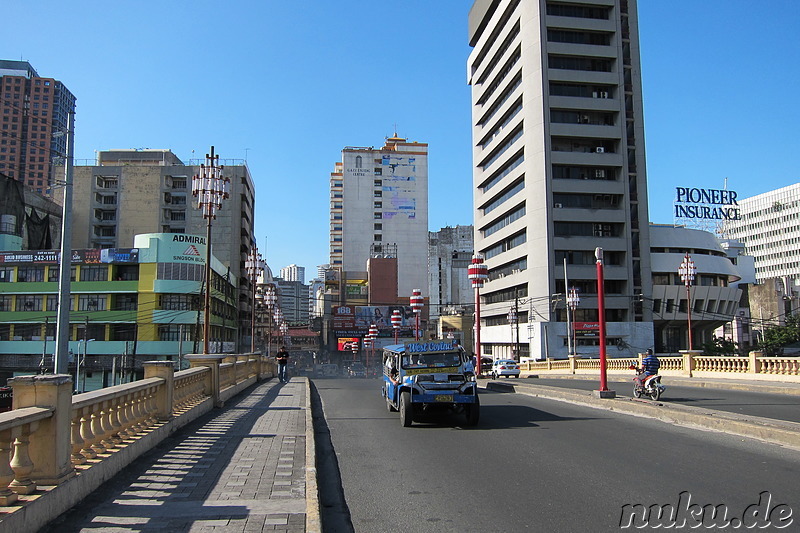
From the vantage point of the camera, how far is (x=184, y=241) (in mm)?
63781

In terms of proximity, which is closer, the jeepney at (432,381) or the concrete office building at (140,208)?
the jeepney at (432,381)

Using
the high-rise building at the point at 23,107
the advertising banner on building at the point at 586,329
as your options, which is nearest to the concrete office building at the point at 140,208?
the high-rise building at the point at 23,107

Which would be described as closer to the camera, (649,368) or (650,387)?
(650,387)

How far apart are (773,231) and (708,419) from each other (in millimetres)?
150379

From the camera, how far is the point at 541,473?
8.29 meters

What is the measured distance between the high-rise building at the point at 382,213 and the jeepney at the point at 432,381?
10828 centimetres

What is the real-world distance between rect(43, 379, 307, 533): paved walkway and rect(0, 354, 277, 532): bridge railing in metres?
0.22

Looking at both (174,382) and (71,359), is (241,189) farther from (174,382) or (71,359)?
(174,382)

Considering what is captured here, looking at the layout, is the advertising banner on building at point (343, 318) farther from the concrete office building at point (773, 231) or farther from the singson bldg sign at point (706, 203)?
the concrete office building at point (773, 231)

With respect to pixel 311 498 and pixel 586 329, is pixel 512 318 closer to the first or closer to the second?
pixel 586 329

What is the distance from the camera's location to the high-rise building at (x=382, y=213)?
12456cm

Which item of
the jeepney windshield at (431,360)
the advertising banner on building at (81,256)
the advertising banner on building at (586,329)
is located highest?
the advertising banner on building at (81,256)

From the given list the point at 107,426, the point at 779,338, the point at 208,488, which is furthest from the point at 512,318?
the point at 208,488

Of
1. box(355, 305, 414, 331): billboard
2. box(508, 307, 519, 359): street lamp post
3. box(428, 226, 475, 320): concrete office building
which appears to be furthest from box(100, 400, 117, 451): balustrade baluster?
box(428, 226, 475, 320): concrete office building
